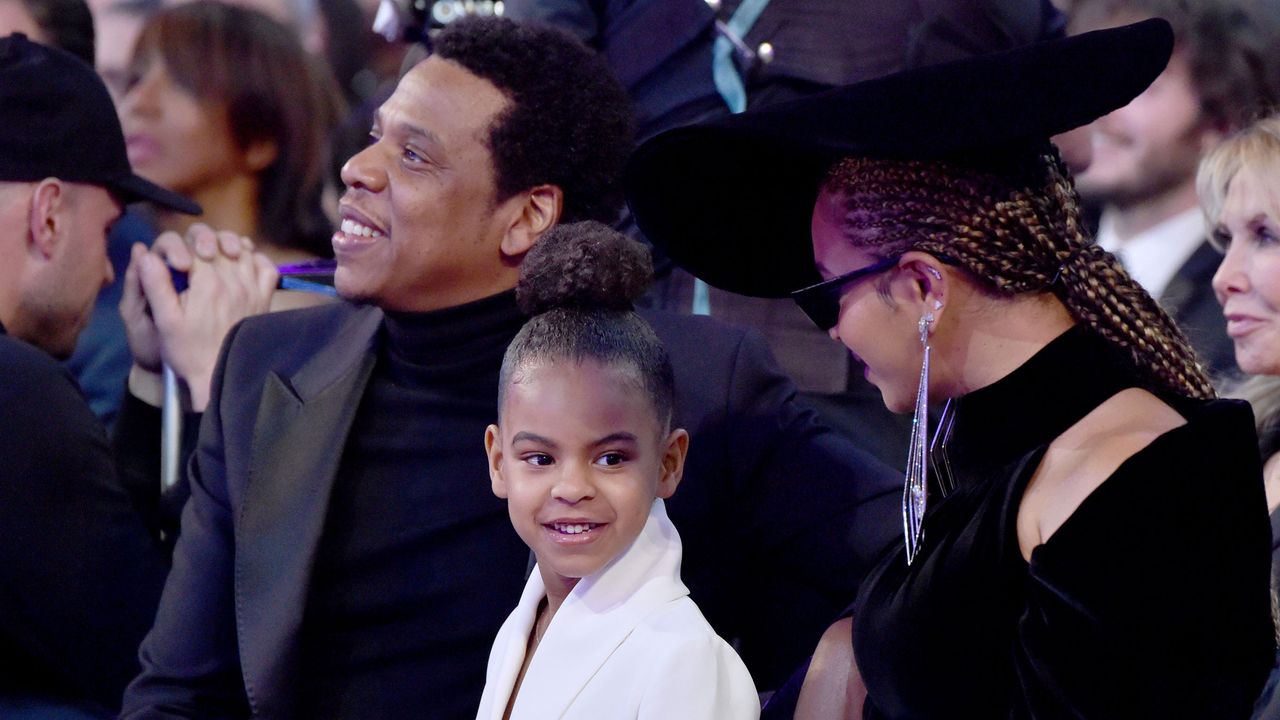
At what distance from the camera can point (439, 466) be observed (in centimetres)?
271

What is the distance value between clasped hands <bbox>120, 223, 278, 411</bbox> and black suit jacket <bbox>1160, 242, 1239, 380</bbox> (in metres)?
2.17

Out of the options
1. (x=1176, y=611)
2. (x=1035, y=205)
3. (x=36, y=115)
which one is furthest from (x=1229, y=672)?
(x=36, y=115)

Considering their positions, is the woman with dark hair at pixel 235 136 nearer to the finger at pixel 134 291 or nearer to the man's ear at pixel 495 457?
the finger at pixel 134 291

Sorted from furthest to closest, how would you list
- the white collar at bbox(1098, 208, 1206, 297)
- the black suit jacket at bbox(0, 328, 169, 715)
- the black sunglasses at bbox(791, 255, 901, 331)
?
the white collar at bbox(1098, 208, 1206, 297), the black suit jacket at bbox(0, 328, 169, 715), the black sunglasses at bbox(791, 255, 901, 331)

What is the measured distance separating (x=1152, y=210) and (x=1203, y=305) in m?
0.53

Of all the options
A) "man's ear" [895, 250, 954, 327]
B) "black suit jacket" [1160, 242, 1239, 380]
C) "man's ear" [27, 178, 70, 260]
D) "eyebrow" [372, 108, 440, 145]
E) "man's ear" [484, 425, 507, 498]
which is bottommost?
"black suit jacket" [1160, 242, 1239, 380]

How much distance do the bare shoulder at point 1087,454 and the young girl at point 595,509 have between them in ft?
1.40

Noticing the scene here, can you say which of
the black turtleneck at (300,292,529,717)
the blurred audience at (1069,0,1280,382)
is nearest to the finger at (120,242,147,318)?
the black turtleneck at (300,292,529,717)

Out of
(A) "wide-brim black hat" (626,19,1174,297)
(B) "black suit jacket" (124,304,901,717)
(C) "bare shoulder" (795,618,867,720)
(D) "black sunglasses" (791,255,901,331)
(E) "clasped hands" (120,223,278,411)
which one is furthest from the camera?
(E) "clasped hands" (120,223,278,411)

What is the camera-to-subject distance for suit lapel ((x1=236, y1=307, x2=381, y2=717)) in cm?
256

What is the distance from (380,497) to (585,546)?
767mm

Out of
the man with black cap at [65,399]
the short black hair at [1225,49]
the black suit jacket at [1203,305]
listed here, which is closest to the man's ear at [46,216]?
the man with black cap at [65,399]

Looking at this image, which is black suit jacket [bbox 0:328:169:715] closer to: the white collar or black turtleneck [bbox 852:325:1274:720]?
black turtleneck [bbox 852:325:1274:720]

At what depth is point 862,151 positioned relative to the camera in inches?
76.3
